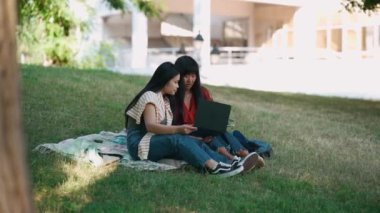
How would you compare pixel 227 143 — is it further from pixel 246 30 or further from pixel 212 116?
pixel 246 30

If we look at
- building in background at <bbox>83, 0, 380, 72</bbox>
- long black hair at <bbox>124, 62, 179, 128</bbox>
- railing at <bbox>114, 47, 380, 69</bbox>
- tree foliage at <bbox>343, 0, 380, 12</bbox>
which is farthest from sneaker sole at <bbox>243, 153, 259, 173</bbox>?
railing at <bbox>114, 47, 380, 69</bbox>

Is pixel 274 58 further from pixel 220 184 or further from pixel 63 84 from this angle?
pixel 220 184

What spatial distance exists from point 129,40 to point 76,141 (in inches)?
987

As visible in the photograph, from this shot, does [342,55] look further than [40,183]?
Yes

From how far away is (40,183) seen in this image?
4758 millimetres

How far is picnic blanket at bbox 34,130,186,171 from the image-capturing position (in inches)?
217

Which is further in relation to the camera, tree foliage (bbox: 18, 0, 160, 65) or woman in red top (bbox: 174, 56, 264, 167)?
tree foliage (bbox: 18, 0, 160, 65)

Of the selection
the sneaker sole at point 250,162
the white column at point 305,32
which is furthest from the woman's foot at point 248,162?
the white column at point 305,32

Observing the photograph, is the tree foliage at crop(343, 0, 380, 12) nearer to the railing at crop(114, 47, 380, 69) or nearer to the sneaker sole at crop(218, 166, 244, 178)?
the sneaker sole at crop(218, 166, 244, 178)

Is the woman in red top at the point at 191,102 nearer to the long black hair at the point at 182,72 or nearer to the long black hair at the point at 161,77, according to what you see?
the long black hair at the point at 182,72

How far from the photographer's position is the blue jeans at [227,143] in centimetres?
604

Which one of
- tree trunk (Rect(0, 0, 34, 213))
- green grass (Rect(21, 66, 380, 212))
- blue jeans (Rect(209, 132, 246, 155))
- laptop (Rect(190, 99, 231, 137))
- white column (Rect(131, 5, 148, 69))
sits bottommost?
green grass (Rect(21, 66, 380, 212))

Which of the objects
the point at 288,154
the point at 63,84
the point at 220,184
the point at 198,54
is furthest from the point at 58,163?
the point at 198,54

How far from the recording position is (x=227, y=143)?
622 cm
